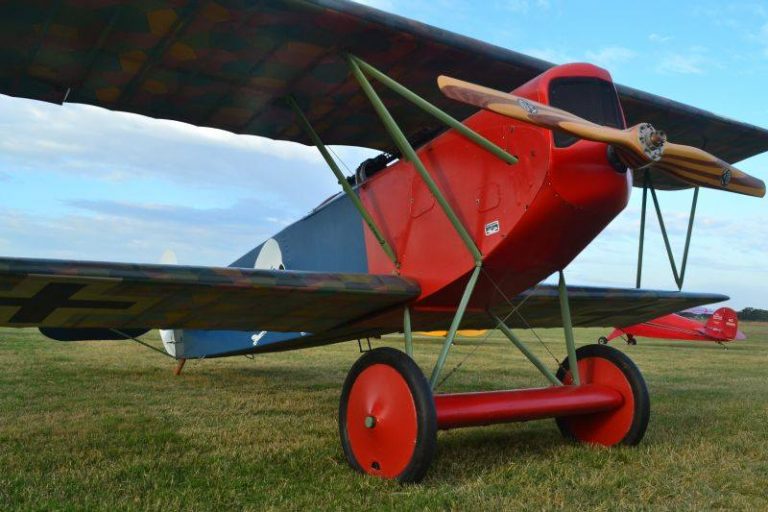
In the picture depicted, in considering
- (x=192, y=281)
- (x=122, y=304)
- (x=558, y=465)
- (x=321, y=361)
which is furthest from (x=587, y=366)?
(x=321, y=361)

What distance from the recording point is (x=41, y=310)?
419 cm

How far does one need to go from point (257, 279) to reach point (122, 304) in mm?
965

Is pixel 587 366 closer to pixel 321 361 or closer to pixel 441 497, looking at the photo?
pixel 441 497

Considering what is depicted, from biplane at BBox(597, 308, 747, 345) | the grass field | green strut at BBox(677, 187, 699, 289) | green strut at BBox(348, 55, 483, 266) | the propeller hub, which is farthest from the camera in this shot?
biplane at BBox(597, 308, 747, 345)

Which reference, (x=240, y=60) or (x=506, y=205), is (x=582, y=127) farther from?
(x=240, y=60)

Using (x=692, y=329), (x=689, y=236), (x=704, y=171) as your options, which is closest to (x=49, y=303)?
(x=704, y=171)

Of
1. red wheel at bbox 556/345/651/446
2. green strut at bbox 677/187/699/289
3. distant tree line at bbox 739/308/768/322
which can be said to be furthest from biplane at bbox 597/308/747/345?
distant tree line at bbox 739/308/768/322

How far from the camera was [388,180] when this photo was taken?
17.3 feet

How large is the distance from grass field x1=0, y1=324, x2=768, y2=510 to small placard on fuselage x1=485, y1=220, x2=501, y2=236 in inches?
61.0

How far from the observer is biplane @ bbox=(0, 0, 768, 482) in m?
3.86

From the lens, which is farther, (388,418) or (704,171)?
(704,171)

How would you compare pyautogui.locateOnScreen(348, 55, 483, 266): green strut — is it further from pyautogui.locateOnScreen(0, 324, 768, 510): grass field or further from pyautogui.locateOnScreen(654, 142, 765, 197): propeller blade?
pyautogui.locateOnScreen(0, 324, 768, 510): grass field

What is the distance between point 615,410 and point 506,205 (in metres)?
1.88

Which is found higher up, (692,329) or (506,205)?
(506,205)
